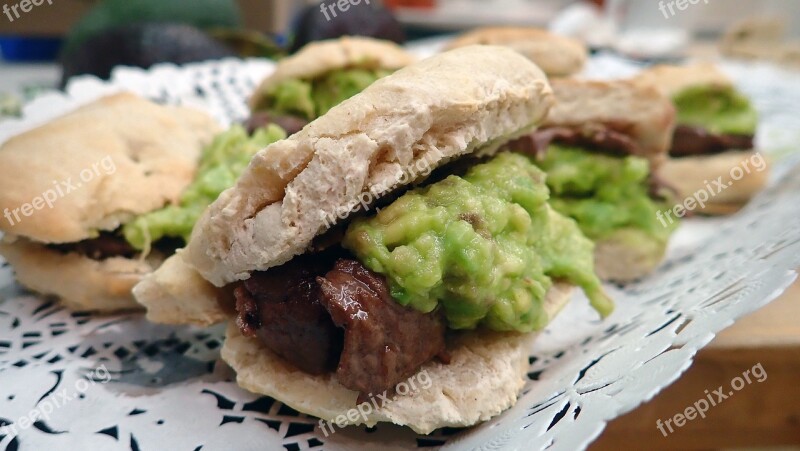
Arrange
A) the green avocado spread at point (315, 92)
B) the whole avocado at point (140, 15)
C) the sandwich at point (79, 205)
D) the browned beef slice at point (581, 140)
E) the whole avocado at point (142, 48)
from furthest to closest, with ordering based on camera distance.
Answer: the whole avocado at point (140, 15) → the whole avocado at point (142, 48) → the green avocado spread at point (315, 92) → the browned beef slice at point (581, 140) → the sandwich at point (79, 205)

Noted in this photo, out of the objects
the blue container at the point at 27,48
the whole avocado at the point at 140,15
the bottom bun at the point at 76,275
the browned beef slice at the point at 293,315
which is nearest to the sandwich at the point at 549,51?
the bottom bun at the point at 76,275

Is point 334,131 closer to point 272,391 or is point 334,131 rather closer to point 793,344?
point 272,391

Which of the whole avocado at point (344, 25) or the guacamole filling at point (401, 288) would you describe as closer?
the guacamole filling at point (401, 288)

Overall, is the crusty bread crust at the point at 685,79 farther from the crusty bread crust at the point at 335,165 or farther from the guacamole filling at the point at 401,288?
the crusty bread crust at the point at 335,165

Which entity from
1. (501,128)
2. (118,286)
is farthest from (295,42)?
(501,128)

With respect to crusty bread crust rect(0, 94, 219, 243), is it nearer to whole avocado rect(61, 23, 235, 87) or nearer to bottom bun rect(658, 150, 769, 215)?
whole avocado rect(61, 23, 235, 87)

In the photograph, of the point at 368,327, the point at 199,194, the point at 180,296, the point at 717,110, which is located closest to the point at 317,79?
the point at 199,194

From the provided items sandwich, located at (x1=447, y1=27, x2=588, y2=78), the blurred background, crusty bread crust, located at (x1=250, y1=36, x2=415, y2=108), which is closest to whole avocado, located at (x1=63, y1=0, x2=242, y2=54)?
the blurred background
